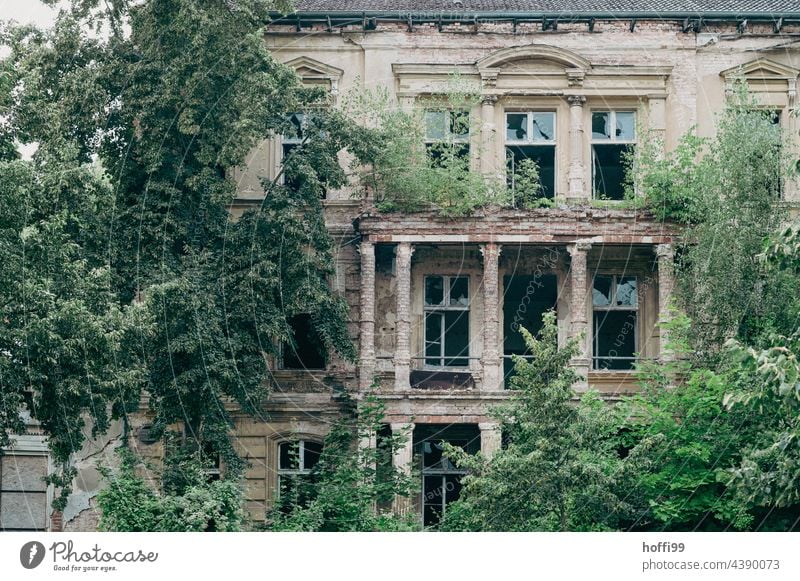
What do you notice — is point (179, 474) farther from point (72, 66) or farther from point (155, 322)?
point (72, 66)

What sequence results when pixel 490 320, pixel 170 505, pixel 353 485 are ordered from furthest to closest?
pixel 490 320, pixel 353 485, pixel 170 505

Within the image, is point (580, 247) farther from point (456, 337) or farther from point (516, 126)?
point (516, 126)

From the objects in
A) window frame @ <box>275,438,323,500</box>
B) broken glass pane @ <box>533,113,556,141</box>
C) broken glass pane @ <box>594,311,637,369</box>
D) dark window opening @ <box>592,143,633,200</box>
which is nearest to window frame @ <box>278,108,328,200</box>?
broken glass pane @ <box>533,113,556,141</box>

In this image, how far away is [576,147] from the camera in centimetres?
3653

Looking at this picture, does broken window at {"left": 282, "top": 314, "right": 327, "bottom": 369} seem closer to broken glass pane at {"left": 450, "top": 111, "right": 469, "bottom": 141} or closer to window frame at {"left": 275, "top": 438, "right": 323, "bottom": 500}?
window frame at {"left": 275, "top": 438, "right": 323, "bottom": 500}

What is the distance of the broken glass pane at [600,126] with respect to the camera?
3712 centimetres

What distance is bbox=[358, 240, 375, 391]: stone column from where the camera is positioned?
34062 millimetres

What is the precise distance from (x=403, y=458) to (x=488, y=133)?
8.63m

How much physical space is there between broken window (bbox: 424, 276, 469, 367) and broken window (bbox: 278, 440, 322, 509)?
3.62 meters

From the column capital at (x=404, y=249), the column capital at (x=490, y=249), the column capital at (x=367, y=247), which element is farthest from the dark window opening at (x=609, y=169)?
the column capital at (x=367, y=247)

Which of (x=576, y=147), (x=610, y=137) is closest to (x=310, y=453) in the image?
(x=576, y=147)

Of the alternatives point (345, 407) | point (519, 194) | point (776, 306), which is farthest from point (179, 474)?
point (776, 306)

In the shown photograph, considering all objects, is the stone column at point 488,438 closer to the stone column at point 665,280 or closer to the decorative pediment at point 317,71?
the stone column at point 665,280

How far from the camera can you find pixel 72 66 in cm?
3272
